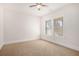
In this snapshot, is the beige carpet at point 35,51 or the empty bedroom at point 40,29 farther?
the empty bedroom at point 40,29

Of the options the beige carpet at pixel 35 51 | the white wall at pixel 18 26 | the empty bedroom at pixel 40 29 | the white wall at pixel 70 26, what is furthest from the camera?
the white wall at pixel 18 26

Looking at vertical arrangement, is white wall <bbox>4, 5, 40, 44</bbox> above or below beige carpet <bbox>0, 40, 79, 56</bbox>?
above

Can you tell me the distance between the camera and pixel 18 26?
454 cm

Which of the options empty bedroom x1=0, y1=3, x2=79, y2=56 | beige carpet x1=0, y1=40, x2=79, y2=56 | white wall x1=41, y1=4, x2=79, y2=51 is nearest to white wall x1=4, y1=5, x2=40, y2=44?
empty bedroom x1=0, y1=3, x2=79, y2=56

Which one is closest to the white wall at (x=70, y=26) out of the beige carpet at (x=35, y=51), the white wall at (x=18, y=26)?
the beige carpet at (x=35, y=51)

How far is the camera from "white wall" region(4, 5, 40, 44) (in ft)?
13.3

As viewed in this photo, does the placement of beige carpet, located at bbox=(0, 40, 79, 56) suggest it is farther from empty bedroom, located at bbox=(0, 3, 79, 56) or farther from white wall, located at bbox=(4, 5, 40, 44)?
white wall, located at bbox=(4, 5, 40, 44)

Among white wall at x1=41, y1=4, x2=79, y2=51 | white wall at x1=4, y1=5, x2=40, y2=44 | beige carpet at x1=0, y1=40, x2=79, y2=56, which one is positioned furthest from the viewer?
white wall at x1=4, y1=5, x2=40, y2=44

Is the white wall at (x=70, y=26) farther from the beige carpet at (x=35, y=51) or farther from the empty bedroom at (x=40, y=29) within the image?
the beige carpet at (x=35, y=51)

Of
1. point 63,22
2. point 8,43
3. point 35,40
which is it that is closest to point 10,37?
point 8,43

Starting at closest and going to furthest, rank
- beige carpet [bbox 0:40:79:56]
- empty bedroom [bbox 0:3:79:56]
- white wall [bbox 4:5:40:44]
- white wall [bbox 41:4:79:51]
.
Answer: beige carpet [bbox 0:40:79:56], white wall [bbox 41:4:79:51], empty bedroom [bbox 0:3:79:56], white wall [bbox 4:5:40:44]

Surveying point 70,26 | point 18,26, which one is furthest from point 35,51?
point 18,26

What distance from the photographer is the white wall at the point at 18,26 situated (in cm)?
404

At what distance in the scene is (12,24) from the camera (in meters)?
4.36
